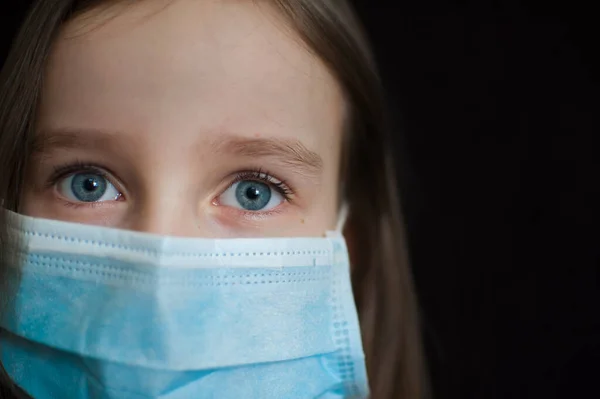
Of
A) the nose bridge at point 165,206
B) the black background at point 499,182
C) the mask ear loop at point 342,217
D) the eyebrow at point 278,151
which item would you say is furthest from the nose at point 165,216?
the black background at point 499,182

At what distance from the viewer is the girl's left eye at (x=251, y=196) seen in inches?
41.3

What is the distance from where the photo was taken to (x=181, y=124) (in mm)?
957

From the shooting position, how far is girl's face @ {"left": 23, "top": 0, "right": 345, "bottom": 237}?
96 cm

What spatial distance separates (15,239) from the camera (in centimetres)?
103

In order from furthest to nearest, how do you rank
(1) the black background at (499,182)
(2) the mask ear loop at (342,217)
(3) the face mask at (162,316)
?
(1) the black background at (499,182) → (2) the mask ear loop at (342,217) → (3) the face mask at (162,316)

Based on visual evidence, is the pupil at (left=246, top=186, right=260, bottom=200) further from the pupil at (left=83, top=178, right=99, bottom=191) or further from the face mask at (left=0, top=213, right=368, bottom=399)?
the pupil at (left=83, top=178, right=99, bottom=191)

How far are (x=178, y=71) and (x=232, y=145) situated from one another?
14 cm

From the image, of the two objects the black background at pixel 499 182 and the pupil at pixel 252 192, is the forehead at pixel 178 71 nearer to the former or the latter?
the pupil at pixel 252 192

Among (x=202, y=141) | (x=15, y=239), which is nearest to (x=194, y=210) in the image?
(x=202, y=141)

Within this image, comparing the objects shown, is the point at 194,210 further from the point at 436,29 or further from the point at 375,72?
the point at 436,29

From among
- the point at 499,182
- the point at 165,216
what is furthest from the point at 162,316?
the point at 499,182

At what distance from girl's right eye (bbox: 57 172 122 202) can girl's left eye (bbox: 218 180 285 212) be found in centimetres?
18

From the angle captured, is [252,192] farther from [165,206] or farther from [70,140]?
[70,140]

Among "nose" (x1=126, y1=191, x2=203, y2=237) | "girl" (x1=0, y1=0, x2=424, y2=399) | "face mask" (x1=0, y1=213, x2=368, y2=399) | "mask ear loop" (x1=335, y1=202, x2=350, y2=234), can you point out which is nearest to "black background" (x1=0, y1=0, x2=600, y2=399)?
"mask ear loop" (x1=335, y1=202, x2=350, y2=234)
